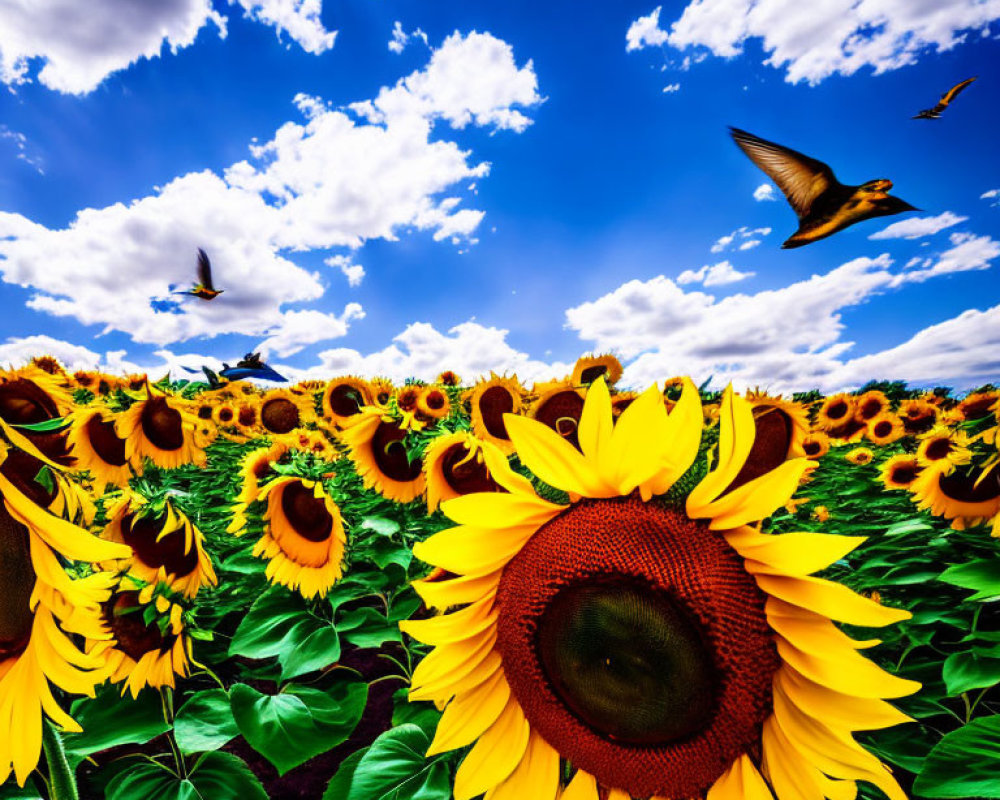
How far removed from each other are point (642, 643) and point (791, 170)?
158 inches

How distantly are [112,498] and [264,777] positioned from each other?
1.45m

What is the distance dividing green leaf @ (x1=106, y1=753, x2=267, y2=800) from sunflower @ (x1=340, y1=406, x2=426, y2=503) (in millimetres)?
1445

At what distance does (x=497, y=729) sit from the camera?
1.01m

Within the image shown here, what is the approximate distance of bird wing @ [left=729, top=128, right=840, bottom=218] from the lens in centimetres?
332

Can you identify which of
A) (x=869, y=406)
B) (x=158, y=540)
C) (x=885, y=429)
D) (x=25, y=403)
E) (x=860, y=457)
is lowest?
(x=158, y=540)

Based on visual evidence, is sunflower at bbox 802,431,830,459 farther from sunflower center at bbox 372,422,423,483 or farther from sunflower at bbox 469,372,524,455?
sunflower center at bbox 372,422,423,483

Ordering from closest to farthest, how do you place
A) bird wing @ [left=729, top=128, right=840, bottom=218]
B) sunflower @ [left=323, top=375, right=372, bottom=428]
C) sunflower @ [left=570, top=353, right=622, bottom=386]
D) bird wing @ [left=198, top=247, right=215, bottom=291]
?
bird wing @ [left=729, top=128, right=840, bottom=218]
sunflower @ [left=570, top=353, right=622, bottom=386]
sunflower @ [left=323, top=375, right=372, bottom=428]
bird wing @ [left=198, top=247, right=215, bottom=291]

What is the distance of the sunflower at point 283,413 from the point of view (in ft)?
20.7

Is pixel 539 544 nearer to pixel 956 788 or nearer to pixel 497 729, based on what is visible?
pixel 497 729

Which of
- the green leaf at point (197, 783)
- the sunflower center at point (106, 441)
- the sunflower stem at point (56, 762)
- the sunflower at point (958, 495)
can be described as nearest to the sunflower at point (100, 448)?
the sunflower center at point (106, 441)

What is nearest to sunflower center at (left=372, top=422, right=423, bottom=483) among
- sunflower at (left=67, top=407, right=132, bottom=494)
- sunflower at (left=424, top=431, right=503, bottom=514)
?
sunflower at (left=424, top=431, right=503, bottom=514)

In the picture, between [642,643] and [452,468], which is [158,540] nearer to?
[452,468]

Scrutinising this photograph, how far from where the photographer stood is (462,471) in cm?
233

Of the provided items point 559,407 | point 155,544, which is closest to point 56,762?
point 155,544
